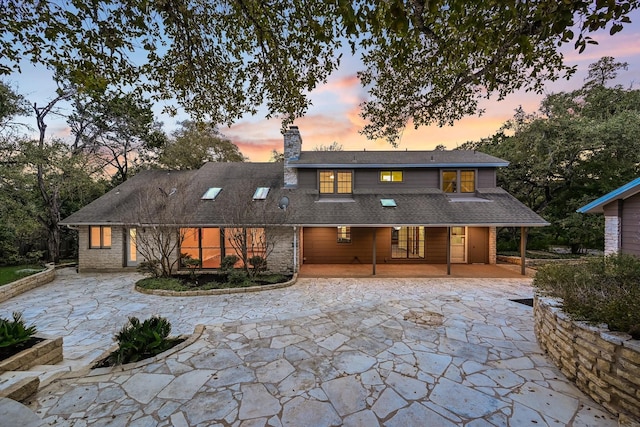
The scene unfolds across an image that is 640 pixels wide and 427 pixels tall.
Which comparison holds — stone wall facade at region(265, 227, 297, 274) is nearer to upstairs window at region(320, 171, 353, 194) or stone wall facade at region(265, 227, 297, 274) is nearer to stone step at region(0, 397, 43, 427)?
upstairs window at region(320, 171, 353, 194)

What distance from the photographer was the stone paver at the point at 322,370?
9.36 feet

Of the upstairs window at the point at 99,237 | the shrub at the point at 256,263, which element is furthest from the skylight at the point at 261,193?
the upstairs window at the point at 99,237

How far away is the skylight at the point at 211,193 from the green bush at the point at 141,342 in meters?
7.63

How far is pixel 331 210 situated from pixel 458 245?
660cm

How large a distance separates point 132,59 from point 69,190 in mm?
11511

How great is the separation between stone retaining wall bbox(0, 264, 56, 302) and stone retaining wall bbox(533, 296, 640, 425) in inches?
509

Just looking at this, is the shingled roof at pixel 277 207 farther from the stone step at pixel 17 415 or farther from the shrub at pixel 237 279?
the stone step at pixel 17 415

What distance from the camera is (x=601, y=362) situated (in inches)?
119

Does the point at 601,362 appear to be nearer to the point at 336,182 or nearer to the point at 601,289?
the point at 601,289

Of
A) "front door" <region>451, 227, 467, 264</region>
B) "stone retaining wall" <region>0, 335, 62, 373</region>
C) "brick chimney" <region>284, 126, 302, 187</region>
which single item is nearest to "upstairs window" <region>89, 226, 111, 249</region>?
"brick chimney" <region>284, 126, 302, 187</region>

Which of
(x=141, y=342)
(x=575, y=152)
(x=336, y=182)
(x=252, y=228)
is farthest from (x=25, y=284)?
(x=575, y=152)

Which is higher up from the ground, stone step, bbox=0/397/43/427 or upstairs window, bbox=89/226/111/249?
upstairs window, bbox=89/226/111/249

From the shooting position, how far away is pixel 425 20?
11.4 feet

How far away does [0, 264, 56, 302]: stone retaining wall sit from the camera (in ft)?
24.8
